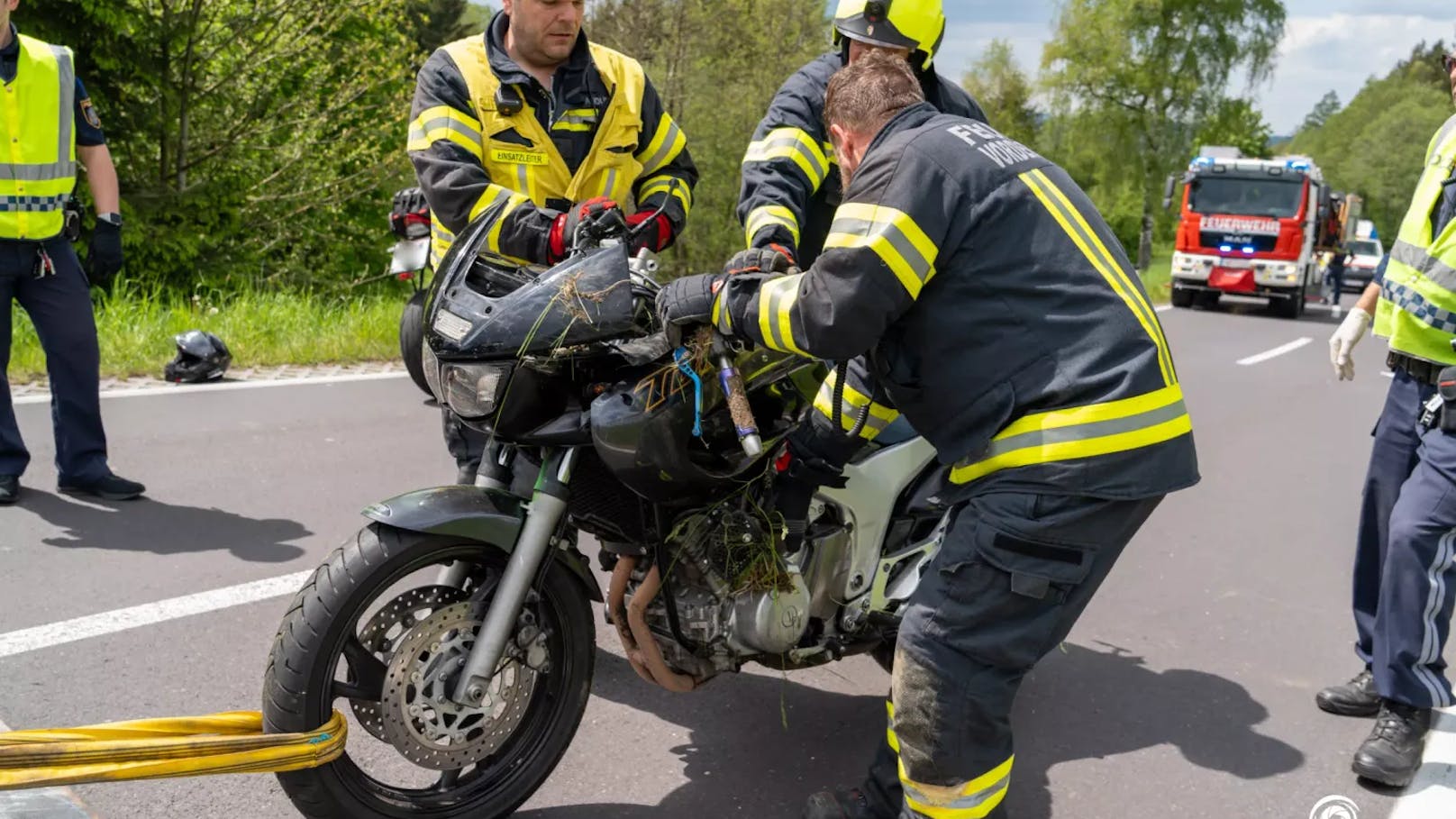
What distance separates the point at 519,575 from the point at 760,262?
2.77ft

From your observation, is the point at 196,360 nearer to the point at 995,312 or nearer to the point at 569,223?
the point at 569,223

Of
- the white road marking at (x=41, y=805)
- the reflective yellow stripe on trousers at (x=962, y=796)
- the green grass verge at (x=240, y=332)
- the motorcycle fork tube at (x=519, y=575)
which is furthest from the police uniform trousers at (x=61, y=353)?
the reflective yellow stripe on trousers at (x=962, y=796)

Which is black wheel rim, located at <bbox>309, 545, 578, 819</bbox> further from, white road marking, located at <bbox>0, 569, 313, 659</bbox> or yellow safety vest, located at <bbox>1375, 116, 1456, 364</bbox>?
yellow safety vest, located at <bbox>1375, 116, 1456, 364</bbox>

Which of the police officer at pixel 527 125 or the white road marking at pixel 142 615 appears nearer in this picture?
the police officer at pixel 527 125

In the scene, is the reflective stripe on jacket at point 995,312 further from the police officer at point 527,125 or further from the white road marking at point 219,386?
the white road marking at point 219,386

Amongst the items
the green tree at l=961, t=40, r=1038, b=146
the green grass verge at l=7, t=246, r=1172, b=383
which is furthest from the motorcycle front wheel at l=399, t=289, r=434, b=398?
the green tree at l=961, t=40, r=1038, b=146

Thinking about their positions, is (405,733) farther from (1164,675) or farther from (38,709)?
(1164,675)

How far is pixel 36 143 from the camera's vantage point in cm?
524

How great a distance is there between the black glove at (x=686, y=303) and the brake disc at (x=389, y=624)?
77cm

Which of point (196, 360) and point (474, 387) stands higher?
point (474, 387)

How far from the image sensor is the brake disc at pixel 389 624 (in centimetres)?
279

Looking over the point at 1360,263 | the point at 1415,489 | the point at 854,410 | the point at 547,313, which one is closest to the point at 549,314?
the point at 547,313

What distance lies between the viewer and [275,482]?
5.66 m

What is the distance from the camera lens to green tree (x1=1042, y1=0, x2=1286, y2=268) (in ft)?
145
